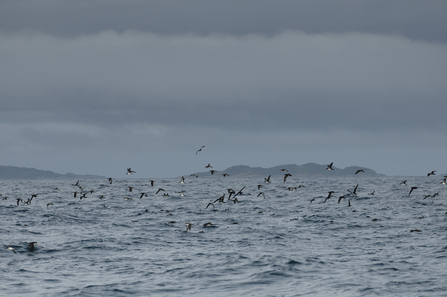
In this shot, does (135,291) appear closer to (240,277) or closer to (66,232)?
(240,277)

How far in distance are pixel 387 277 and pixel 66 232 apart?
21.5 m

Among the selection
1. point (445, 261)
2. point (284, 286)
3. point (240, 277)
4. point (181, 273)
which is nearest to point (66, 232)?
point (181, 273)

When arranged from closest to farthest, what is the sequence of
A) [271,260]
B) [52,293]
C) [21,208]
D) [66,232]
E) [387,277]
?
[52,293] → [387,277] → [271,260] → [66,232] → [21,208]

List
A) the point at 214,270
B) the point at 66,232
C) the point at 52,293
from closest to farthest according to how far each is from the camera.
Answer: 1. the point at 52,293
2. the point at 214,270
3. the point at 66,232

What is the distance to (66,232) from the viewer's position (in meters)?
32.0

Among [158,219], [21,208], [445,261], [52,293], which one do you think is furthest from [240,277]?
[21,208]

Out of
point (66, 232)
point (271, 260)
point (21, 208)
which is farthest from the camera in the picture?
point (21, 208)

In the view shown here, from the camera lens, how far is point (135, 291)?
18.2m

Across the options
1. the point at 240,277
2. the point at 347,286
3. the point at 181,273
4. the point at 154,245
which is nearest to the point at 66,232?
the point at 154,245

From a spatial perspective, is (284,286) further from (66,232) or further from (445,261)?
(66,232)

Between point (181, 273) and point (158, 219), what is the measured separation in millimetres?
19531

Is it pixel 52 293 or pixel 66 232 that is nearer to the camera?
pixel 52 293

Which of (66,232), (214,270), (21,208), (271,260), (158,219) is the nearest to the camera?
(214,270)

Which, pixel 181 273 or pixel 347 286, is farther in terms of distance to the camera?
pixel 181 273
